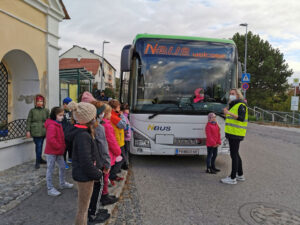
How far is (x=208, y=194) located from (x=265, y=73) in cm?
3077

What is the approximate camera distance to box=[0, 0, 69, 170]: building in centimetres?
534

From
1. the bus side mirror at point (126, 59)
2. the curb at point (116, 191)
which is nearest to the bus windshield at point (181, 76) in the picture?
the bus side mirror at point (126, 59)

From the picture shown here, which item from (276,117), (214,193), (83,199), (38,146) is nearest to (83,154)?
(83,199)

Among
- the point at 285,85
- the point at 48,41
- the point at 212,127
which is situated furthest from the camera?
the point at 285,85

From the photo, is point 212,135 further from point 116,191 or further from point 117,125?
point 116,191

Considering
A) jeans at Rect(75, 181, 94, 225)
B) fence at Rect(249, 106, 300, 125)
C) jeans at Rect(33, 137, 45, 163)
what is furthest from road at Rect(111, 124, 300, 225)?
fence at Rect(249, 106, 300, 125)

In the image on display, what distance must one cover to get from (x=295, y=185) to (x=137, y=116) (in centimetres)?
357

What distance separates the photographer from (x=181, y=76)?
18.4 ft

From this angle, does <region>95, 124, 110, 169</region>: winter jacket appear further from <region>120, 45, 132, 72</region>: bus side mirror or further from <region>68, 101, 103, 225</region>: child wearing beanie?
<region>120, 45, 132, 72</region>: bus side mirror

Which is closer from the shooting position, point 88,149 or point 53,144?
point 88,149

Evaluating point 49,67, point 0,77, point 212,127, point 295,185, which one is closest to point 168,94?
point 212,127

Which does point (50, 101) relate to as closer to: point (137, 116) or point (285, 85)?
point (137, 116)

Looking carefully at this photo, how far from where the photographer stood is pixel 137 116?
5.52 m

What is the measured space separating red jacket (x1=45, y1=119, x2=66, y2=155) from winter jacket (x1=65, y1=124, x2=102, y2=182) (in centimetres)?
154
